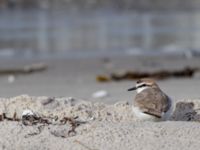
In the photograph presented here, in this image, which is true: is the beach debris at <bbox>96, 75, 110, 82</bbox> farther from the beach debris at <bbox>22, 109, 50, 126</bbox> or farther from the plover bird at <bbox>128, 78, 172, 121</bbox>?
the beach debris at <bbox>22, 109, 50, 126</bbox>

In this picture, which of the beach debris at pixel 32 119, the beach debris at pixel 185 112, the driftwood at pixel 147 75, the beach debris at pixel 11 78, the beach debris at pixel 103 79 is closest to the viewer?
the beach debris at pixel 32 119

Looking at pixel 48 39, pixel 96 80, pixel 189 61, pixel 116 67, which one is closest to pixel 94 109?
pixel 96 80

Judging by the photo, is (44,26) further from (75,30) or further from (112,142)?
(112,142)

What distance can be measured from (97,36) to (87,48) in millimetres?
2571

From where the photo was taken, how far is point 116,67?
509 inches

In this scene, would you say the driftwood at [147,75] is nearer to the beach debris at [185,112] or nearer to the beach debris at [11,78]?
the beach debris at [11,78]

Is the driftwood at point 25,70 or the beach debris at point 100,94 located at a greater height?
the beach debris at point 100,94

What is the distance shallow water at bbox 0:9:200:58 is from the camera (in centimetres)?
1580

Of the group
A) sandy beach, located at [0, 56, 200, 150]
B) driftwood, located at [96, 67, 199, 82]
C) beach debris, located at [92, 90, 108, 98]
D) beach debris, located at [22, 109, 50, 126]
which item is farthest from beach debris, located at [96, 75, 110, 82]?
beach debris, located at [22, 109, 50, 126]

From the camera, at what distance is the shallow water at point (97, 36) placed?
1580cm

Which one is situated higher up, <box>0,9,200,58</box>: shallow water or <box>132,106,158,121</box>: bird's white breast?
<box>132,106,158,121</box>: bird's white breast

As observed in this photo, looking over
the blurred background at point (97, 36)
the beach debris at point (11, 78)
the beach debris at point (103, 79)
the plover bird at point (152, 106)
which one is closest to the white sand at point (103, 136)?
the plover bird at point (152, 106)

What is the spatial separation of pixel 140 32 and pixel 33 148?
14965 mm

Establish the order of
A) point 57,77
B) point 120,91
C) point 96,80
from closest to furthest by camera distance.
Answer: point 120,91 → point 96,80 → point 57,77
